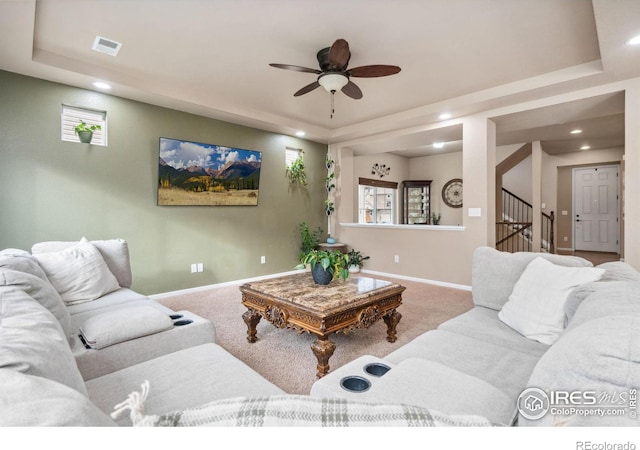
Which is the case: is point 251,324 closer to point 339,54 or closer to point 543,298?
point 543,298

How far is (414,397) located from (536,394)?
1.31ft

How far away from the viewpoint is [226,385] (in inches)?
49.0

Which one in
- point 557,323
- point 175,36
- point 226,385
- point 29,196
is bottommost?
point 226,385

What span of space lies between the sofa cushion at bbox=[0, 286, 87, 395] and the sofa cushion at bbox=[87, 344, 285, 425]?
367 millimetres

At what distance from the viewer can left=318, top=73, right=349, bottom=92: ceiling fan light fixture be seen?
9.37 ft

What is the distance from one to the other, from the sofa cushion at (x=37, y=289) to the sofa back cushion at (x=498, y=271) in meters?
2.34

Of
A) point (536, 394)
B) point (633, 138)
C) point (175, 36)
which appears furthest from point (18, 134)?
point (633, 138)

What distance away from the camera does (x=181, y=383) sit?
49.6 inches

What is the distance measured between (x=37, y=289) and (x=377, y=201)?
24.5 ft

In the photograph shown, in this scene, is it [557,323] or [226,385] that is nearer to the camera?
[226,385]

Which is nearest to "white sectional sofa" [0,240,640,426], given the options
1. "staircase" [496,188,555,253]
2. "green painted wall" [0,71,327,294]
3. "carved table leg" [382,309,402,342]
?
"carved table leg" [382,309,402,342]

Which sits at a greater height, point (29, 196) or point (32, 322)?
point (29, 196)

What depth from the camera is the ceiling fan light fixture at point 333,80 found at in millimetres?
2856
